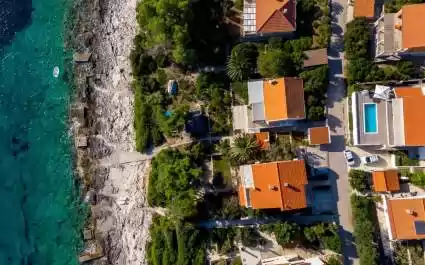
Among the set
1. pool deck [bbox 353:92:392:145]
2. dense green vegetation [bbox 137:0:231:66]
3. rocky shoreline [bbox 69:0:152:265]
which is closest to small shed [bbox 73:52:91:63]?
rocky shoreline [bbox 69:0:152:265]

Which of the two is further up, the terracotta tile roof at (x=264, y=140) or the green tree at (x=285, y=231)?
the terracotta tile roof at (x=264, y=140)

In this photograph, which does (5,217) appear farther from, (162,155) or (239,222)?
(239,222)

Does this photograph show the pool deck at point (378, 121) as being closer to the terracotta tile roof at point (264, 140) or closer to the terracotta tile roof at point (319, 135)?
the terracotta tile roof at point (319, 135)

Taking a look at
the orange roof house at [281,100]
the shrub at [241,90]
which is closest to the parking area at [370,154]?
the orange roof house at [281,100]

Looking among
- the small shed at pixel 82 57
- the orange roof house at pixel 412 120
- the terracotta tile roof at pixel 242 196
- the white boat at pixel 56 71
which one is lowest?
the terracotta tile roof at pixel 242 196

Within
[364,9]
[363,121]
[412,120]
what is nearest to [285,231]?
[363,121]

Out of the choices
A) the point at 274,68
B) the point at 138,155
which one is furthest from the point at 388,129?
the point at 138,155
